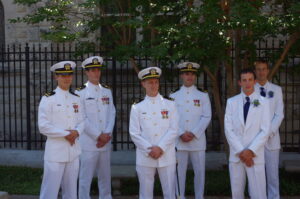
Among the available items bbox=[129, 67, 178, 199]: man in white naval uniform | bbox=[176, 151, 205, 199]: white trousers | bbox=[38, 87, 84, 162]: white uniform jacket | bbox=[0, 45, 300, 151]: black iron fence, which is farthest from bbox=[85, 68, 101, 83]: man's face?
bbox=[0, 45, 300, 151]: black iron fence

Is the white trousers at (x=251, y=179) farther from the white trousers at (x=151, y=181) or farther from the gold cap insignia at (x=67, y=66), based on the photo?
the gold cap insignia at (x=67, y=66)

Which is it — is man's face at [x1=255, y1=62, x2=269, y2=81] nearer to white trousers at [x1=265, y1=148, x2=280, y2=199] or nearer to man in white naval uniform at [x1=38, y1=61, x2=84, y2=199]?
white trousers at [x1=265, y1=148, x2=280, y2=199]

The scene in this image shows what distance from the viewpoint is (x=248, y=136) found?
6188 mm

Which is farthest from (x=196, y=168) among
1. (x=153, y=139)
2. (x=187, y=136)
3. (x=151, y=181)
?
(x=153, y=139)

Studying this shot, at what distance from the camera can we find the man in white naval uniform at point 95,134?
7.24 m

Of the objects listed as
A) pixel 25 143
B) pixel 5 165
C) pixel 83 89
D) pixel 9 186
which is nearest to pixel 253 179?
pixel 83 89

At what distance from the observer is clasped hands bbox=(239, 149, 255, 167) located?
605 cm

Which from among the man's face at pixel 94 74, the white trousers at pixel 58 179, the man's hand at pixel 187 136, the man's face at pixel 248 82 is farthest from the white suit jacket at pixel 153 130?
the man's face at pixel 94 74

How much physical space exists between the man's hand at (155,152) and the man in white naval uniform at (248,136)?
0.87 m

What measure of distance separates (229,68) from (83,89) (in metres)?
2.39

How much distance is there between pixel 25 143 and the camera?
1186 cm

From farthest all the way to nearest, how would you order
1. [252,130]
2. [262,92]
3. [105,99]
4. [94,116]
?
[105,99] → [94,116] → [262,92] → [252,130]

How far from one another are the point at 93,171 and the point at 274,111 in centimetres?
270

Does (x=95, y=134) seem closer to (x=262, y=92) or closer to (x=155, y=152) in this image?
(x=155, y=152)
